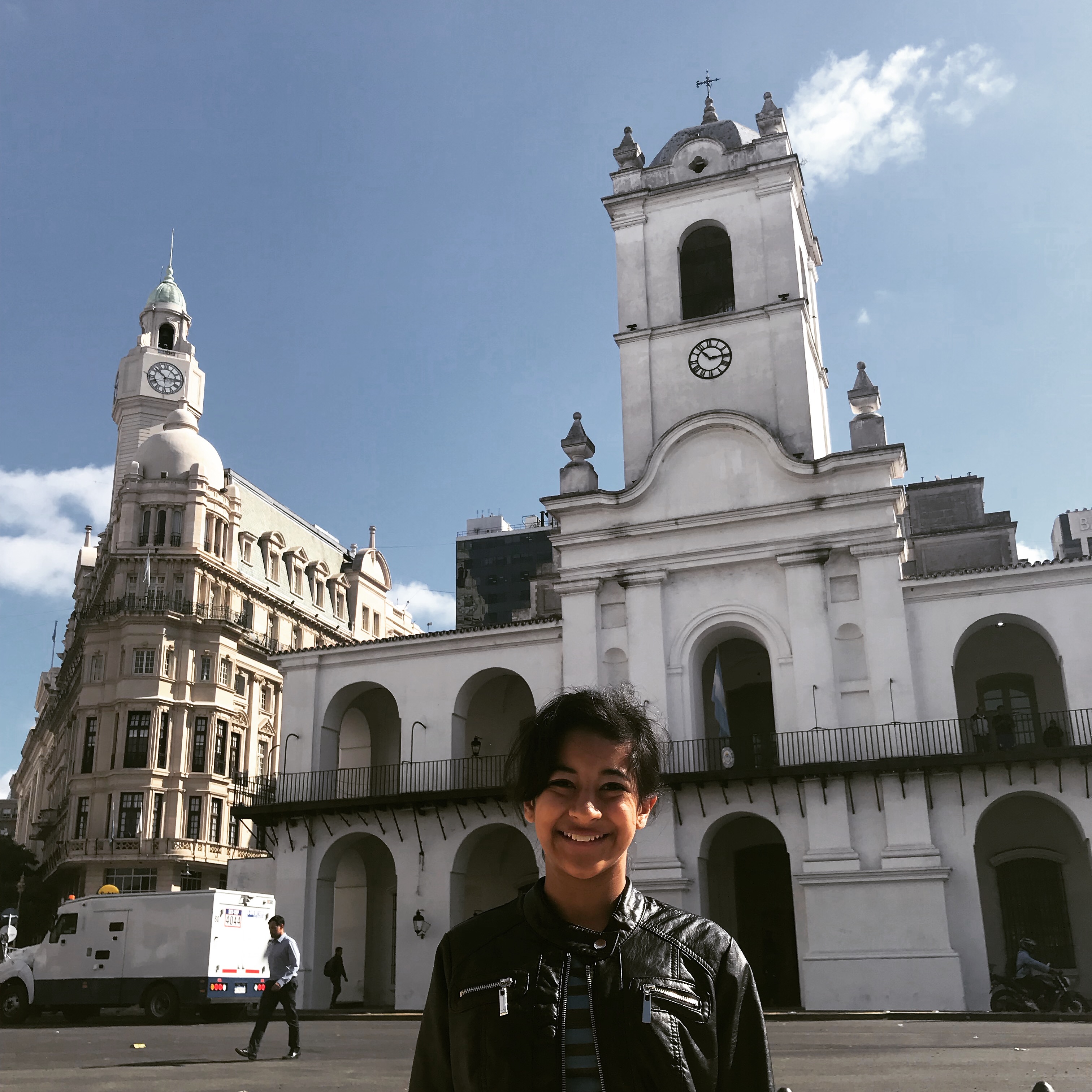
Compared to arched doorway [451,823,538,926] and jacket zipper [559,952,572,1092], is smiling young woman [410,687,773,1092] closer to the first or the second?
jacket zipper [559,952,572,1092]

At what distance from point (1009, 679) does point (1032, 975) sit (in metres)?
8.25

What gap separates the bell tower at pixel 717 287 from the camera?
31938 mm

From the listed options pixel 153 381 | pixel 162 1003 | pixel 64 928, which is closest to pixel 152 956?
pixel 162 1003

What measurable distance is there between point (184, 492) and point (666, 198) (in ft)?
95.2

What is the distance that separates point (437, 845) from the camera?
30375 millimetres

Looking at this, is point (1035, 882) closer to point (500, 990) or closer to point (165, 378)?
point (500, 990)

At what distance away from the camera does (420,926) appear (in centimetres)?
2969

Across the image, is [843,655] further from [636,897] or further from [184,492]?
[184,492]

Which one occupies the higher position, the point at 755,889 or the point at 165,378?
the point at 165,378

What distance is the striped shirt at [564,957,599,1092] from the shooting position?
250 cm

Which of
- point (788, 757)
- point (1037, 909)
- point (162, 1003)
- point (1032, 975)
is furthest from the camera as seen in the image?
point (788, 757)

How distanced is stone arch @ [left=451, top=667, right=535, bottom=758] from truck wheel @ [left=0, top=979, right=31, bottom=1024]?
12.5 metres

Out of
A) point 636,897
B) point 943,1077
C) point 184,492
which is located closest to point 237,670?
point 184,492

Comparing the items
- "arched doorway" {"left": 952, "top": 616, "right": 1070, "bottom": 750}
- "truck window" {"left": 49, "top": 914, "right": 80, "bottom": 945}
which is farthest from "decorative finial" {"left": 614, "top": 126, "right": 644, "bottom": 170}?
"truck window" {"left": 49, "top": 914, "right": 80, "bottom": 945}
